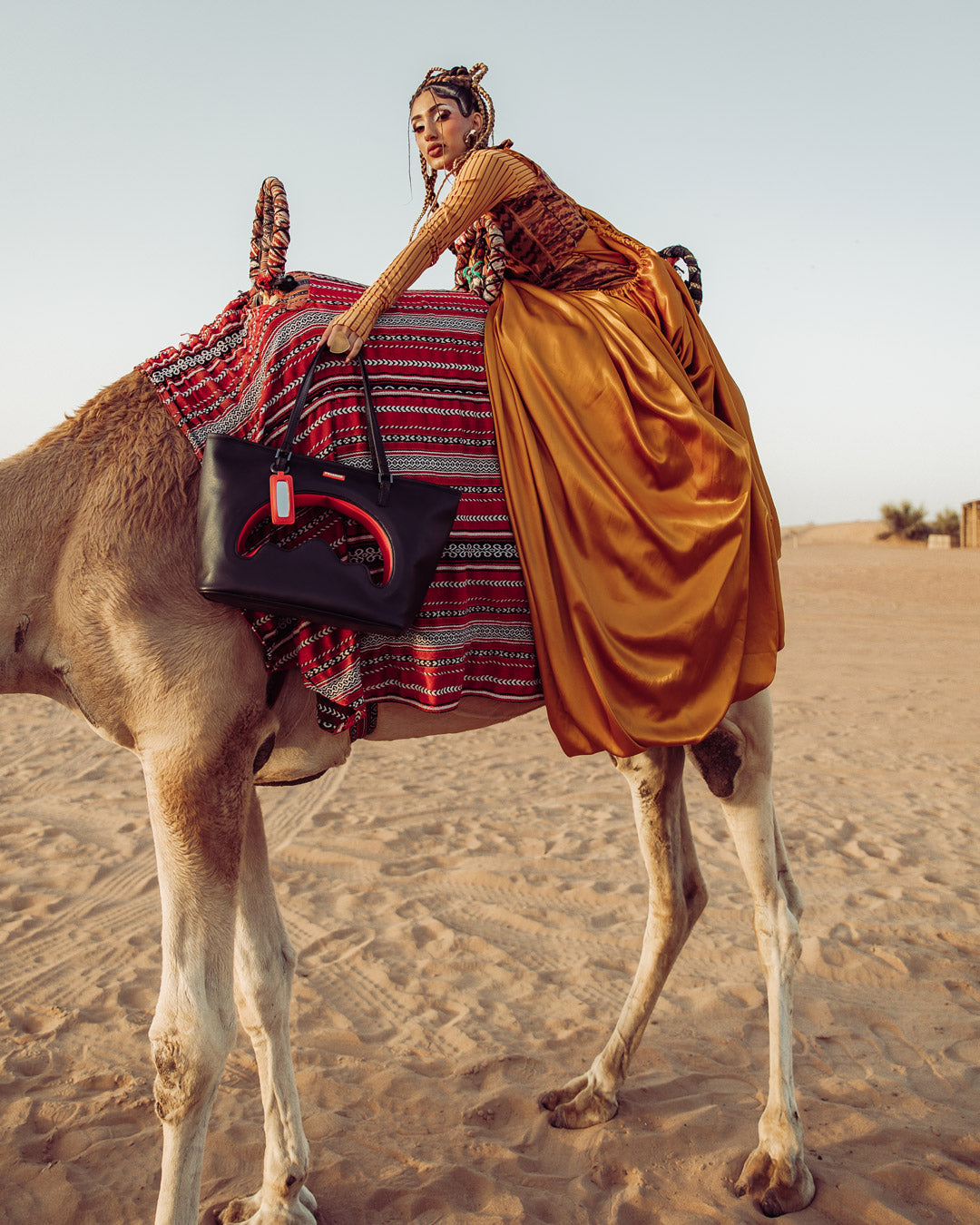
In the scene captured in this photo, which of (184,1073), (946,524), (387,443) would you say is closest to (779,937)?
(184,1073)

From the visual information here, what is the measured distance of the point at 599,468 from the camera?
2471mm

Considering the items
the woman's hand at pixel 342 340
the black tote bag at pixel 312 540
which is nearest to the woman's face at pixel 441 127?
the woman's hand at pixel 342 340

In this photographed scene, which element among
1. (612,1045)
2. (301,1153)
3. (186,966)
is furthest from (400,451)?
(612,1045)

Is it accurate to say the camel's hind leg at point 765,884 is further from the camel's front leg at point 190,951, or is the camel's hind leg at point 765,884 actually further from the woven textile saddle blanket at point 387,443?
the camel's front leg at point 190,951

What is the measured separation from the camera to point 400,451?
2.28m

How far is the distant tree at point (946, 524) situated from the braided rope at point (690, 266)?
37198 mm

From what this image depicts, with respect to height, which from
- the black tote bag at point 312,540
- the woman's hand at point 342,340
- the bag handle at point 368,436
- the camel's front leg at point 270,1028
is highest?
the woman's hand at point 342,340

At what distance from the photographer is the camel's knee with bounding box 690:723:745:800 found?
3033 mm

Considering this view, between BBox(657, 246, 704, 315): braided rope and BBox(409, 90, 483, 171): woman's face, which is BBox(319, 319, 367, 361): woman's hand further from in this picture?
BBox(657, 246, 704, 315): braided rope

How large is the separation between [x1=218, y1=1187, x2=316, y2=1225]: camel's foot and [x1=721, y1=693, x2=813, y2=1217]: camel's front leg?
134 cm

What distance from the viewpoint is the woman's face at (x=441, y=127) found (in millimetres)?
2625

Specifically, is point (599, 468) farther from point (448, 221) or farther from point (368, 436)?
point (448, 221)

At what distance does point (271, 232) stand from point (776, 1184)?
3.14 metres

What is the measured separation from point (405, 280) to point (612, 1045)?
2732mm
